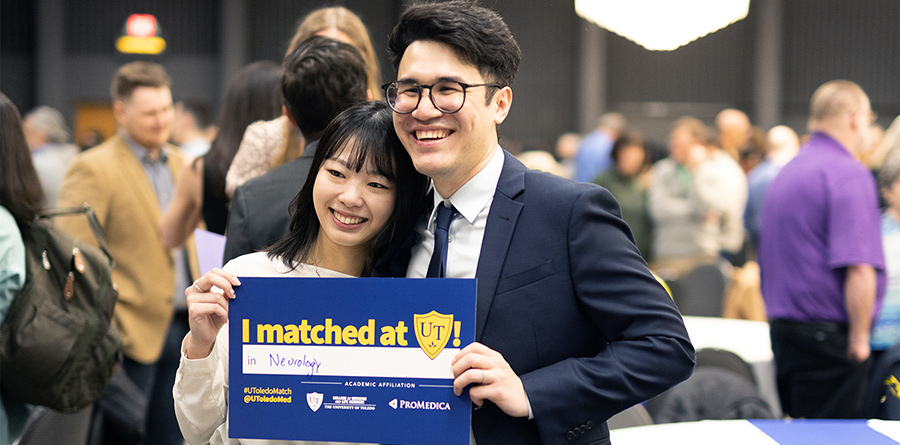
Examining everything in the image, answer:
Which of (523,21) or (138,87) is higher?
(523,21)

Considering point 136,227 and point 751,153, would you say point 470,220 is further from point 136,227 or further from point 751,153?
point 751,153

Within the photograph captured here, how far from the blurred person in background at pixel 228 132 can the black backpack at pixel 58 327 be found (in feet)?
1.41

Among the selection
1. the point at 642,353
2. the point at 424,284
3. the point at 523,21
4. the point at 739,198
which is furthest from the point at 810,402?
the point at 523,21

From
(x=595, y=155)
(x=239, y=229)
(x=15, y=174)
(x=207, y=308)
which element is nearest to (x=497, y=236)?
(x=207, y=308)

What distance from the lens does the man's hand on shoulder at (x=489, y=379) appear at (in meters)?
1.46

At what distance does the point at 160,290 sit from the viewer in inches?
153

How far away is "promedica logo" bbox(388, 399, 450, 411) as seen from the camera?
1.51 meters

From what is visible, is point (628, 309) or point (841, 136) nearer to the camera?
point (628, 309)

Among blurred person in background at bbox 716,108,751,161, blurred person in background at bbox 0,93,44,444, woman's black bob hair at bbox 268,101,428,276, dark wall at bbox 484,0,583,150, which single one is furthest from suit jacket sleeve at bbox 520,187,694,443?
dark wall at bbox 484,0,583,150

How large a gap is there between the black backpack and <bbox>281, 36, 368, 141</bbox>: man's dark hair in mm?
1018

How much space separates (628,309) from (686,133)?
6560mm

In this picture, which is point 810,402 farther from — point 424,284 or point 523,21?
point 523,21

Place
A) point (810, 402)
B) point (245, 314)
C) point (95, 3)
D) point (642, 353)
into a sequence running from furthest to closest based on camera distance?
point (95, 3) → point (810, 402) → point (245, 314) → point (642, 353)

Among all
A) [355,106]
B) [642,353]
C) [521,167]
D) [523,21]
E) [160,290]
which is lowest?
[160,290]
